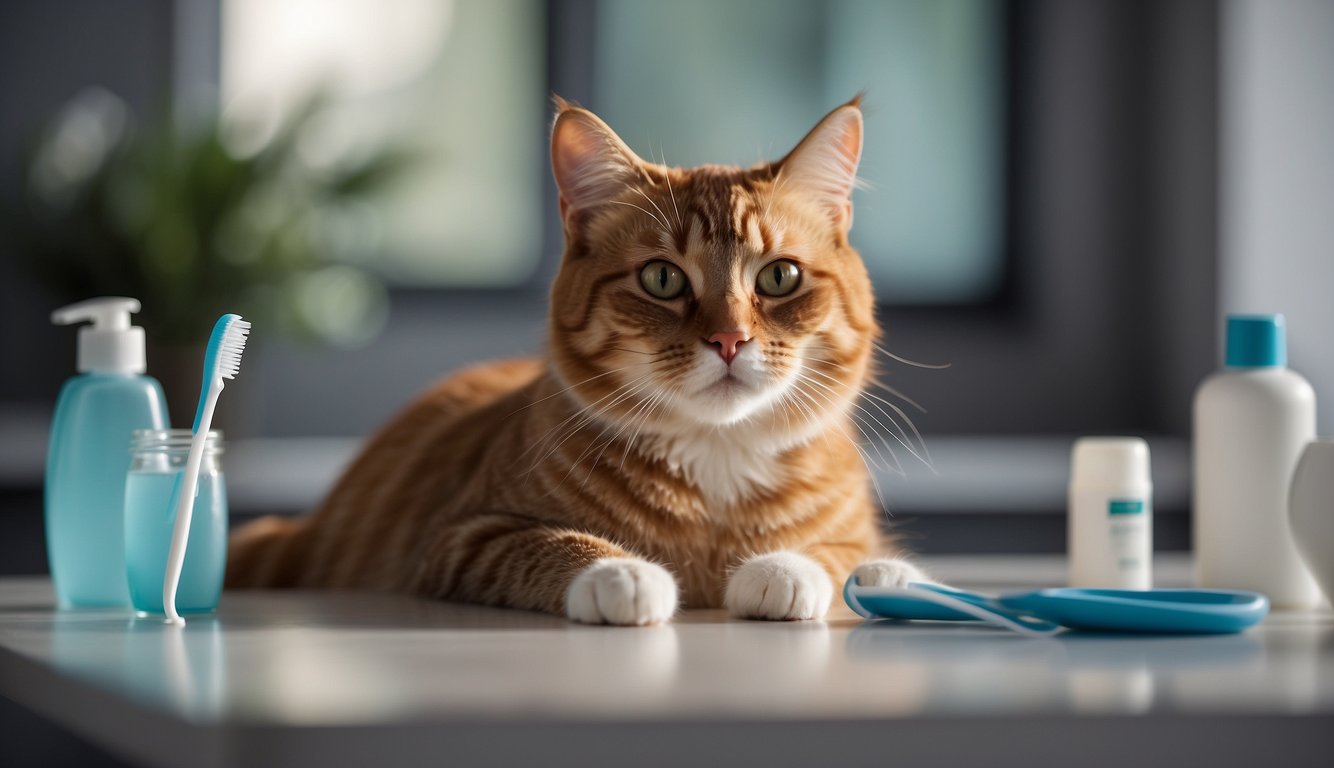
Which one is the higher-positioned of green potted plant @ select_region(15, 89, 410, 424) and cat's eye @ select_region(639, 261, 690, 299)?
green potted plant @ select_region(15, 89, 410, 424)

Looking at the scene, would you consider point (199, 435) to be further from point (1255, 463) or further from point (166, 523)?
point (1255, 463)

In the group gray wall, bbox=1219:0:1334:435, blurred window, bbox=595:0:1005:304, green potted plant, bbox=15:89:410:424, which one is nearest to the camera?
green potted plant, bbox=15:89:410:424

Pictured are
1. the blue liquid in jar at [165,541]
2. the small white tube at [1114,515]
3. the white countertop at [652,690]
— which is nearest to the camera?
the white countertop at [652,690]

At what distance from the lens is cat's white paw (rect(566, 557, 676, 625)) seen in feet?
3.63

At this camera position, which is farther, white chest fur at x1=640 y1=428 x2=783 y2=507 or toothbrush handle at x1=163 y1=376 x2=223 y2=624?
white chest fur at x1=640 y1=428 x2=783 y2=507

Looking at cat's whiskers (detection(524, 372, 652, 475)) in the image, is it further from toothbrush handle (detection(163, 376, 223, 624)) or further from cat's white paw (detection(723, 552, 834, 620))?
toothbrush handle (detection(163, 376, 223, 624))

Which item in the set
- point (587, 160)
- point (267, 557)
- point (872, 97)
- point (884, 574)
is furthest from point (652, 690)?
point (872, 97)

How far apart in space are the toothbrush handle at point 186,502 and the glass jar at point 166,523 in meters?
0.04

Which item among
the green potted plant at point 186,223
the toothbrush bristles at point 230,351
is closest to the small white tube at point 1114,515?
the toothbrush bristles at point 230,351

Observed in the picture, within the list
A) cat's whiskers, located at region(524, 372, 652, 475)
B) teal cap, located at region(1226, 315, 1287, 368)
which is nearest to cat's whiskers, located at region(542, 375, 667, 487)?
cat's whiskers, located at region(524, 372, 652, 475)

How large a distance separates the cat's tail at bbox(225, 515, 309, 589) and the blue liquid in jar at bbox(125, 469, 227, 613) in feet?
1.56

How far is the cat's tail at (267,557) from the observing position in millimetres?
1675

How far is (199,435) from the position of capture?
3.59 feet

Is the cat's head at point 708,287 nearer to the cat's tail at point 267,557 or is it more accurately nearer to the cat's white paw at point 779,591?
the cat's white paw at point 779,591
